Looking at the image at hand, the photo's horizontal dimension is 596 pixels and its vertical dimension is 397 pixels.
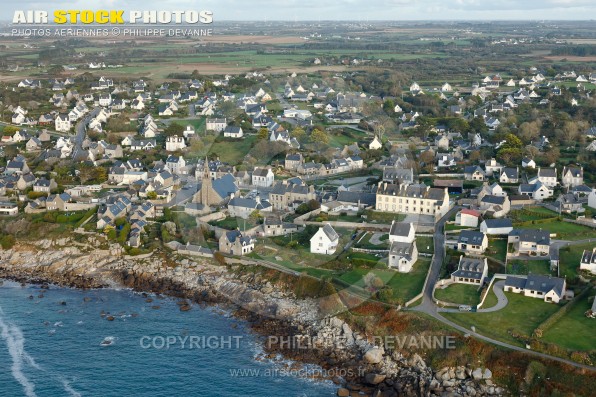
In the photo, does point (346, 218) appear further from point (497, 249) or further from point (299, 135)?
point (299, 135)

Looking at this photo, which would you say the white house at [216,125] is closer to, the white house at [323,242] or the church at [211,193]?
the church at [211,193]

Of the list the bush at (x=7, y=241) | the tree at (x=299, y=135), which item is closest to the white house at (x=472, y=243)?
the bush at (x=7, y=241)

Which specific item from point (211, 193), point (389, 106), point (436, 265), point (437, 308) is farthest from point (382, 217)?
point (389, 106)

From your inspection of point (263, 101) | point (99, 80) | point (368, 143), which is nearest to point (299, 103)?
point (263, 101)

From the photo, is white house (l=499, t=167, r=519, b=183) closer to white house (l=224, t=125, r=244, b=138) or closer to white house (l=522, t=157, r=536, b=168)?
white house (l=522, t=157, r=536, b=168)

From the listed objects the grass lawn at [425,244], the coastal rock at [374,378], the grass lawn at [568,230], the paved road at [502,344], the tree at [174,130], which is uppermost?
the tree at [174,130]
